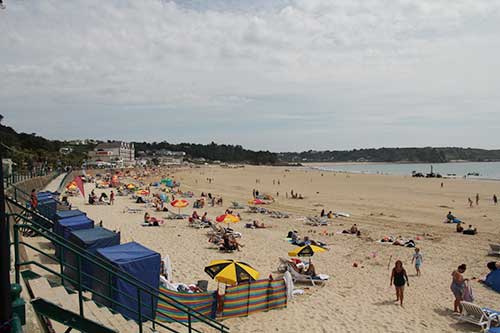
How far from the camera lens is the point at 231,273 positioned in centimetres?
963

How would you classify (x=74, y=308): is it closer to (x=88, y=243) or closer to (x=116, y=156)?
(x=88, y=243)

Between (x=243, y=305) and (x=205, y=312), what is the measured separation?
97 centimetres

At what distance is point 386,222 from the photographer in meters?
24.6

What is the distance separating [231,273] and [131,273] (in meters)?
2.91

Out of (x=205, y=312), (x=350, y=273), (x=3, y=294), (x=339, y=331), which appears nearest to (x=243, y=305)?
(x=205, y=312)

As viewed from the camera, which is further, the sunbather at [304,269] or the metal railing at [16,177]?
the metal railing at [16,177]

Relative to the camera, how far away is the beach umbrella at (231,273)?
31.2ft

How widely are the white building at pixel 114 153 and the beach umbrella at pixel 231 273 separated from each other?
346 feet

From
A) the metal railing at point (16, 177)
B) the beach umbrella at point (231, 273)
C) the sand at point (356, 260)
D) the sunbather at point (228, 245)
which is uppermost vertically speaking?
the metal railing at point (16, 177)

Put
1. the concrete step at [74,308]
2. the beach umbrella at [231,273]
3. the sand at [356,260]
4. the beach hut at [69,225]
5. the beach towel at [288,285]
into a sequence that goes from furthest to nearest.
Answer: the beach hut at [69,225] → the beach towel at [288,285] → the beach umbrella at [231,273] → the sand at [356,260] → the concrete step at [74,308]

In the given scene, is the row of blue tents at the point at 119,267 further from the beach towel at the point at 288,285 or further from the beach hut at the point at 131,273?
the beach towel at the point at 288,285

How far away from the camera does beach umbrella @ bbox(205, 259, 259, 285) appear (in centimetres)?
952

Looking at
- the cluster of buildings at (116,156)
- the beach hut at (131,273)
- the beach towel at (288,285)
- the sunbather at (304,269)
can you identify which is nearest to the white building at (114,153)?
the cluster of buildings at (116,156)

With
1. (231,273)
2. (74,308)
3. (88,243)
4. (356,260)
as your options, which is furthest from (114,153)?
(74,308)
